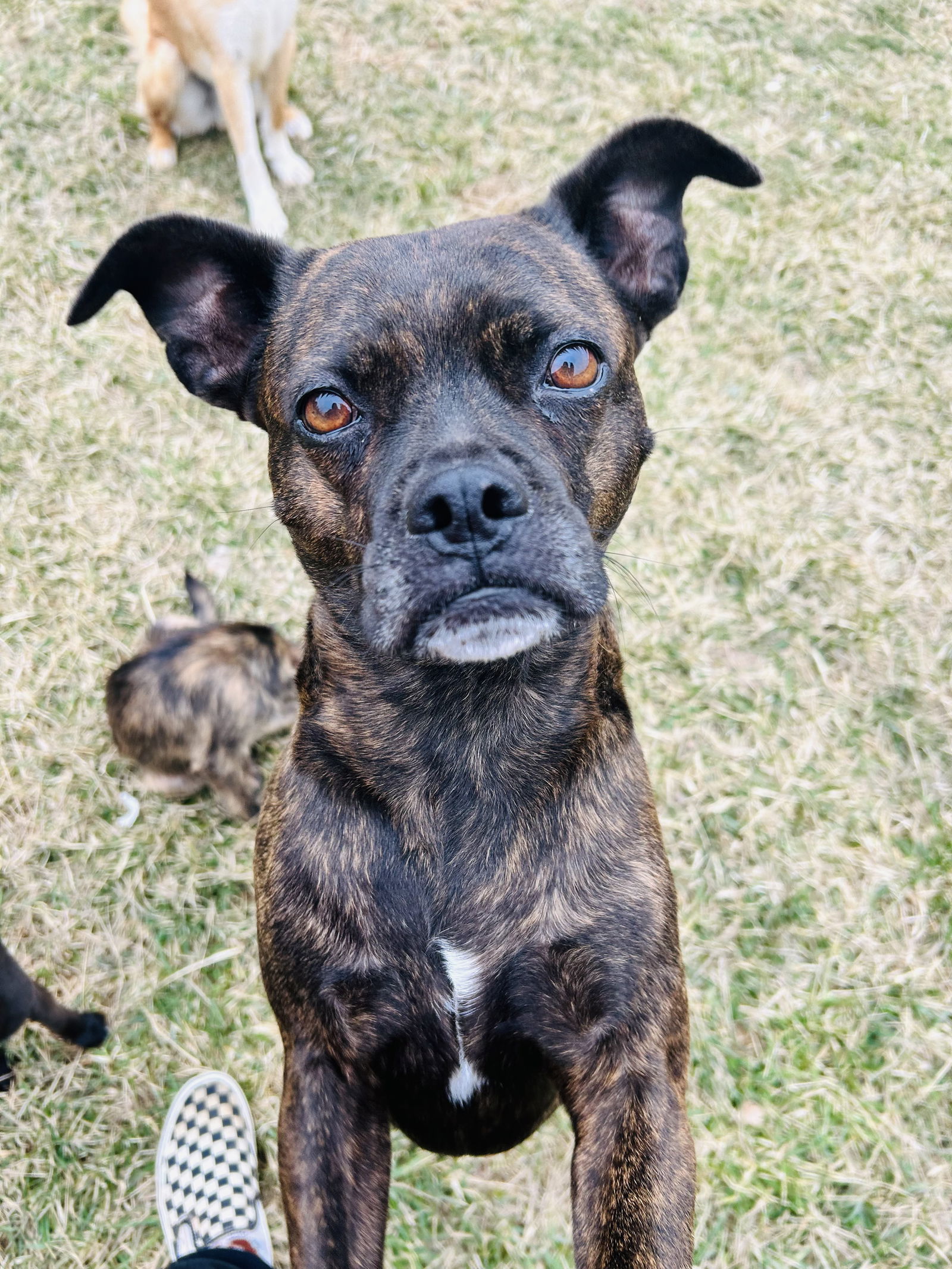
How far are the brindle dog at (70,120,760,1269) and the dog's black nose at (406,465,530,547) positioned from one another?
1.2 inches

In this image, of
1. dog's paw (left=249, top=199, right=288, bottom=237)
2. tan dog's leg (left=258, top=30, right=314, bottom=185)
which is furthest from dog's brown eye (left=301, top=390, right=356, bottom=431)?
tan dog's leg (left=258, top=30, right=314, bottom=185)

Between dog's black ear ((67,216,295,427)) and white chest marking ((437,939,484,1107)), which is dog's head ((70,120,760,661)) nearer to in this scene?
dog's black ear ((67,216,295,427))

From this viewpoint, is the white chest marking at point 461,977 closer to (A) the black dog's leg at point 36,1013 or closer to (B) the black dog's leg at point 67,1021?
(A) the black dog's leg at point 36,1013

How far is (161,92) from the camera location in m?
5.81

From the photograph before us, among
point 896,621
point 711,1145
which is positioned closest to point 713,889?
point 711,1145

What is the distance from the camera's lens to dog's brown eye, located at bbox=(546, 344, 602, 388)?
254cm

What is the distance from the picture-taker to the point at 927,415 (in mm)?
5336

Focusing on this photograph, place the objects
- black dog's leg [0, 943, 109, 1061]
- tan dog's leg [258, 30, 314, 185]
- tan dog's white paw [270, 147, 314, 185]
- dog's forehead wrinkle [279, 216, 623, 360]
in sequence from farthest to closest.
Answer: tan dog's white paw [270, 147, 314, 185] → tan dog's leg [258, 30, 314, 185] → black dog's leg [0, 943, 109, 1061] → dog's forehead wrinkle [279, 216, 623, 360]

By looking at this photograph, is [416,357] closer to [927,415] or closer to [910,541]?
[910,541]

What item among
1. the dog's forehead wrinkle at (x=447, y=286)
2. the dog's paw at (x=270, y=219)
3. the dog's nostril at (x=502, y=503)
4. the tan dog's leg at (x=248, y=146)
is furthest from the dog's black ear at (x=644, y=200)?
the dog's paw at (x=270, y=219)

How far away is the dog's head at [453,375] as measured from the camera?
89.9 inches

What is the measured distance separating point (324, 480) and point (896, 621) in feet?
10.9

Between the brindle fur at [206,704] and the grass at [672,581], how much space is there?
0.35 m

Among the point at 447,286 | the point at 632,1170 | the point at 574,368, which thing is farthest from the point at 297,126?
the point at 632,1170
